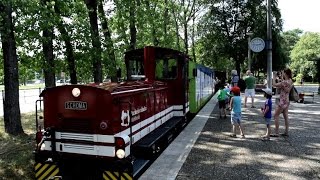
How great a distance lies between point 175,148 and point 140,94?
216 centimetres

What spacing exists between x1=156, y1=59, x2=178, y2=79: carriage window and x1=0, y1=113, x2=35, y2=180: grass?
15.5 ft

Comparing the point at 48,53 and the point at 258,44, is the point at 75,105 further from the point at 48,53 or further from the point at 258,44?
the point at 258,44

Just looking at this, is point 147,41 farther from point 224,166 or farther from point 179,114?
point 224,166

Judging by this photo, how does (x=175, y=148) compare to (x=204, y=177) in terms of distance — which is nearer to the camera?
(x=204, y=177)

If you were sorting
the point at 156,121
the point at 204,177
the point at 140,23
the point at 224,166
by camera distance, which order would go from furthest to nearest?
the point at 140,23
the point at 156,121
the point at 224,166
the point at 204,177

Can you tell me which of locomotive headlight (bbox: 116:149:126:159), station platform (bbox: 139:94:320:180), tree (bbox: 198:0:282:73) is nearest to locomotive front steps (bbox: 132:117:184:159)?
station platform (bbox: 139:94:320:180)

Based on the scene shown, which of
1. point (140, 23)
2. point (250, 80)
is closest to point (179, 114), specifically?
point (250, 80)

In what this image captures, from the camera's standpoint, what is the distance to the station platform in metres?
6.87

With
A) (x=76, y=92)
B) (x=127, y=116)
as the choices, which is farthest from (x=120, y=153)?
(x=76, y=92)

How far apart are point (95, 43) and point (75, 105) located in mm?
7354

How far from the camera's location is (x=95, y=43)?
13.3 metres

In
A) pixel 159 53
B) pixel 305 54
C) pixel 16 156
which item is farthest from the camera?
pixel 305 54

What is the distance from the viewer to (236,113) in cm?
1015

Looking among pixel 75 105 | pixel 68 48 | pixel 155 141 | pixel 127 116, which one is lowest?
pixel 155 141
